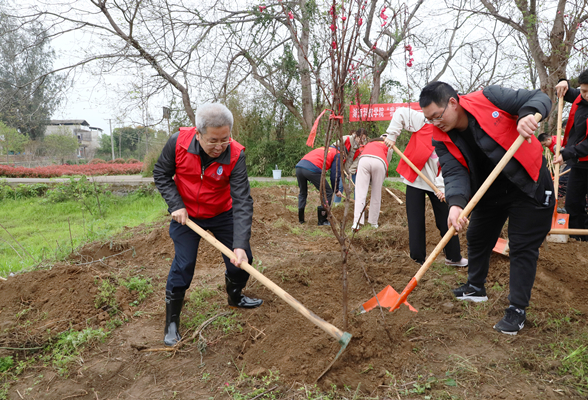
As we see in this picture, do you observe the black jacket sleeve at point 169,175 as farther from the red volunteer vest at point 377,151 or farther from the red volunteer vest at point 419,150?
the red volunteer vest at point 377,151

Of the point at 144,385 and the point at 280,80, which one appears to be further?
the point at 280,80

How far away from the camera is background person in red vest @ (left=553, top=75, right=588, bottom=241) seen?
12.1 ft

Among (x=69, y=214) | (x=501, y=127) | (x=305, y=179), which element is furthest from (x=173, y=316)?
(x=69, y=214)

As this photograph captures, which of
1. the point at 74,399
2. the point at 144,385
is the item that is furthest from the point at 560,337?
the point at 74,399

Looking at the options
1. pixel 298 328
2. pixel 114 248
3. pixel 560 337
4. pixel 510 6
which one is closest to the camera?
pixel 560 337

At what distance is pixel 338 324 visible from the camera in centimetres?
249

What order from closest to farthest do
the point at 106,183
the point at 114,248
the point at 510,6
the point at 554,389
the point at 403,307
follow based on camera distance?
the point at 554,389
the point at 403,307
the point at 114,248
the point at 510,6
the point at 106,183

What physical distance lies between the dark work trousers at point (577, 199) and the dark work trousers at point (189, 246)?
3.87m

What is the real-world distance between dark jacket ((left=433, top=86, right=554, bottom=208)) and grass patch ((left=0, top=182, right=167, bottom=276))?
201 inches

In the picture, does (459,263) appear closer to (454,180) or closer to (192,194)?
(454,180)

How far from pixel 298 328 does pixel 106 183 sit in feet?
29.0

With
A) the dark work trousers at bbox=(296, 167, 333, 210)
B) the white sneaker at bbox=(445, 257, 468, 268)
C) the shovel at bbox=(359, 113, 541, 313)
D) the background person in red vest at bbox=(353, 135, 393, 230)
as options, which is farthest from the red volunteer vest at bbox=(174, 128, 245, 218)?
the dark work trousers at bbox=(296, 167, 333, 210)

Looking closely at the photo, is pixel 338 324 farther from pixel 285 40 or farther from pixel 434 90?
pixel 285 40

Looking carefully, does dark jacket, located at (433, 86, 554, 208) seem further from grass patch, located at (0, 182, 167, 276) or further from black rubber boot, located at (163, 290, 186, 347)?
grass patch, located at (0, 182, 167, 276)
